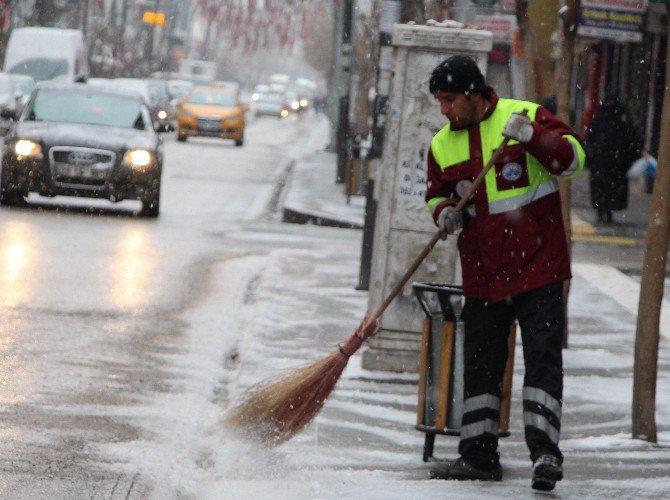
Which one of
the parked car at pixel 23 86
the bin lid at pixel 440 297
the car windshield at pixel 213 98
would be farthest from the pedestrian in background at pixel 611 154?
the car windshield at pixel 213 98

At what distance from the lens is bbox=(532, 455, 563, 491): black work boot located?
6223mm

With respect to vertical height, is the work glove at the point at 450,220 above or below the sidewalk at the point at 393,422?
above

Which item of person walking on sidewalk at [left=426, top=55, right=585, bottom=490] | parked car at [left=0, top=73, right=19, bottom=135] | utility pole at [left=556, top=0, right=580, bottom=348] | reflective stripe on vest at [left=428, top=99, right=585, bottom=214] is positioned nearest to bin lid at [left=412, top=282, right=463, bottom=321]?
person walking on sidewalk at [left=426, top=55, right=585, bottom=490]

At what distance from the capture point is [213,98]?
45.7 meters

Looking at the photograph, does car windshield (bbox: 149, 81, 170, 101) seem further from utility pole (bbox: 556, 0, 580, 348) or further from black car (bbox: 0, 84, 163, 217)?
utility pole (bbox: 556, 0, 580, 348)

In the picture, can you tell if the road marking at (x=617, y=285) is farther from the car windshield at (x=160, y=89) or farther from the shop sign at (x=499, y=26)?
the car windshield at (x=160, y=89)

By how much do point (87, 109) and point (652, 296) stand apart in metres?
13.3

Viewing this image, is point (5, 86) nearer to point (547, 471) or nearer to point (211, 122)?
point (211, 122)

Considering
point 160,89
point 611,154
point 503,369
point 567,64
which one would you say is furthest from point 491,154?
point 160,89

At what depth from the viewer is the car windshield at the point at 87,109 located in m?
19.7

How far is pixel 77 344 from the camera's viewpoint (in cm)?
983

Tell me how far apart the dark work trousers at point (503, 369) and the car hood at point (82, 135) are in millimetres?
12531

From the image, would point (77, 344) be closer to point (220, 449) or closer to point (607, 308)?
point (220, 449)

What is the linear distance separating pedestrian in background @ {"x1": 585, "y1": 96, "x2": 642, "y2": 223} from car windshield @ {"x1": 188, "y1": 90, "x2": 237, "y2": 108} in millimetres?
22605
